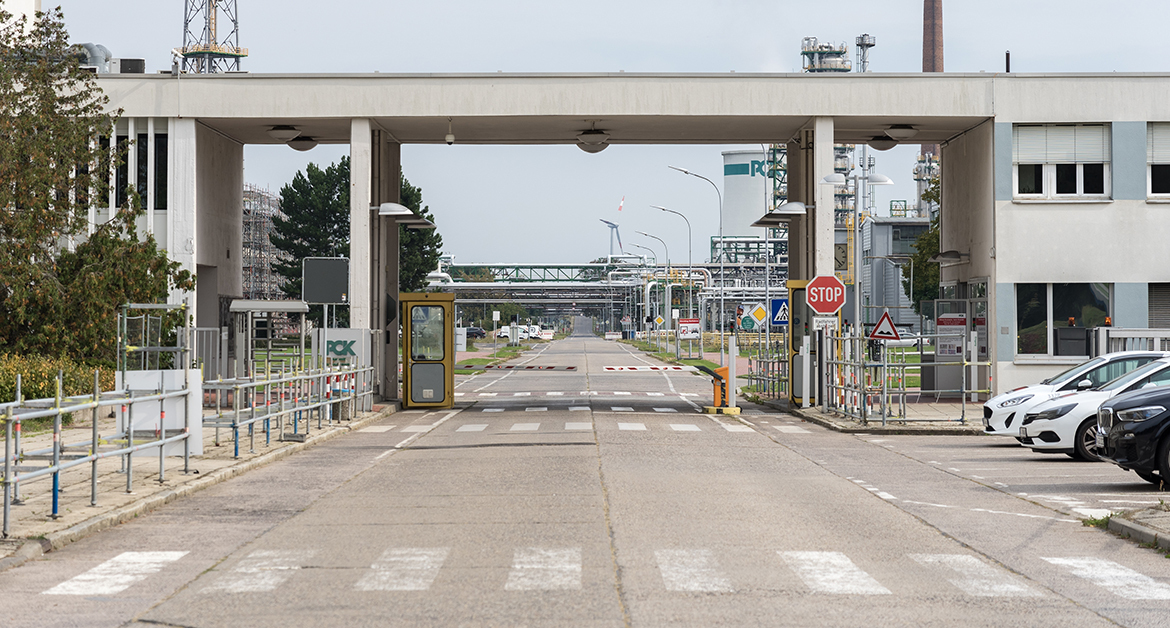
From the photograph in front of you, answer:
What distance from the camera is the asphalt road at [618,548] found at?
7.95m

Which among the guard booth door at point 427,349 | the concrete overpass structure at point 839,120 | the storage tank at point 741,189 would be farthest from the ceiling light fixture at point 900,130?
the storage tank at point 741,189

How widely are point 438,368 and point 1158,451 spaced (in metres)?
20.6

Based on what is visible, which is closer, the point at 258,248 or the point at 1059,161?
the point at 1059,161

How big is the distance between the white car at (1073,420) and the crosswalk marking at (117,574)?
13374 millimetres

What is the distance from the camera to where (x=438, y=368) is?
105 feet

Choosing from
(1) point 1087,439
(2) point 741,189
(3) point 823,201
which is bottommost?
(1) point 1087,439

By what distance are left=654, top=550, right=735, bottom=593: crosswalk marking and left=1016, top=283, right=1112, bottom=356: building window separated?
2286 cm

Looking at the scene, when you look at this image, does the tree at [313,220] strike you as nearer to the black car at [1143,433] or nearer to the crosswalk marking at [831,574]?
the black car at [1143,433]

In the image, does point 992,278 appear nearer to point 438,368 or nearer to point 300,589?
point 438,368

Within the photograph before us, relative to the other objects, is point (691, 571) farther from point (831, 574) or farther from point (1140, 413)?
point (1140, 413)

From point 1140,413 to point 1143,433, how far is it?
0.23 meters

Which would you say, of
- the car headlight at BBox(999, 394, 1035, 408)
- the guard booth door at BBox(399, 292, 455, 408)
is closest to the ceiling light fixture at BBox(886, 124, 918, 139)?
the guard booth door at BBox(399, 292, 455, 408)

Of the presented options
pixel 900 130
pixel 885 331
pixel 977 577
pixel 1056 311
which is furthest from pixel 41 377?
pixel 1056 311

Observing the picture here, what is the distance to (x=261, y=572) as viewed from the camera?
30.5 feet
